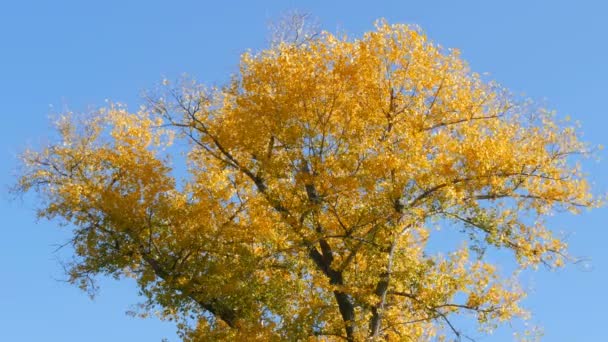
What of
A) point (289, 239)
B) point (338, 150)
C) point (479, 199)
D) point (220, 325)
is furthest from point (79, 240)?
point (479, 199)

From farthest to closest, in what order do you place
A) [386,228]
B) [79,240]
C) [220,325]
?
[79,240]
[220,325]
[386,228]

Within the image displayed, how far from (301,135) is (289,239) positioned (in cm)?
315

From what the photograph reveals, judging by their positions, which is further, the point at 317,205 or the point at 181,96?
the point at 181,96

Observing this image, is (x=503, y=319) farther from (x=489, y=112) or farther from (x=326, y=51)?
(x=326, y=51)

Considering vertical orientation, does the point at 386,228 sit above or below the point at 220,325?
above

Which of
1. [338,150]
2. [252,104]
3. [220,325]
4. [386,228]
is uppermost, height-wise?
[252,104]

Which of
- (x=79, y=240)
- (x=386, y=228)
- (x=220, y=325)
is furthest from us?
(x=79, y=240)

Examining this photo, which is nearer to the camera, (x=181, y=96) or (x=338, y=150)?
(x=338, y=150)

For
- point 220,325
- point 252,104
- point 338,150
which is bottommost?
point 220,325

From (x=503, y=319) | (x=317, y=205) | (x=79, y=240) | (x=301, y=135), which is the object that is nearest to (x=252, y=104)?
(x=301, y=135)

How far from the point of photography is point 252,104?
2244 cm

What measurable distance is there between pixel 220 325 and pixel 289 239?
3.37 metres

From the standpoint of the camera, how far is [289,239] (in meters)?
21.7

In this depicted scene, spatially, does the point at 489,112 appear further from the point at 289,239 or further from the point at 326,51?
the point at 289,239
